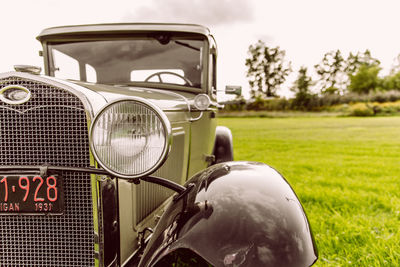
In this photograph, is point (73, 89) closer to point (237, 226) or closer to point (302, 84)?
point (237, 226)

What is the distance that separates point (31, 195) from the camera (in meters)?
1.27

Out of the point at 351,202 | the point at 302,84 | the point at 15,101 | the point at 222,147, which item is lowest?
the point at 351,202

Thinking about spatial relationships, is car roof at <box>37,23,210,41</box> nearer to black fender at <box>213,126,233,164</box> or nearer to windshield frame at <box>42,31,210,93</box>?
windshield frame at <box>42,31,210,93</box>

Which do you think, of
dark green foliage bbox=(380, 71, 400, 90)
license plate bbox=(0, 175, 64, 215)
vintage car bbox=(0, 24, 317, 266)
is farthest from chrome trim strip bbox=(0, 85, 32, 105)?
dark green foliage bbox=(380, 71, 400, 90)

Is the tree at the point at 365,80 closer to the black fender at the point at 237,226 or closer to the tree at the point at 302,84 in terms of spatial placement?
the tree at the point at 302,84

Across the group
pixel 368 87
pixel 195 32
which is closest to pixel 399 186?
pixel 195 32

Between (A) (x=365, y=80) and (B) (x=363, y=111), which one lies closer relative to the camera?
(B) (x=363, y=111)

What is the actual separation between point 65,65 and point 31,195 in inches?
72.0

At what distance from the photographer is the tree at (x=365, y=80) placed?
42.2 metres

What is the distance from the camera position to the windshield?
8.54 ft

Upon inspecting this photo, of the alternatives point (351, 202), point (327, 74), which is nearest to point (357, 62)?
point (327, 74)

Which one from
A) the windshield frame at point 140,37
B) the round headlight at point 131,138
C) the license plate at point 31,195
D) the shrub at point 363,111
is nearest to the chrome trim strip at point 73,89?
the round headlight at point 131,138

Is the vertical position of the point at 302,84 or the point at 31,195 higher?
the point at 302,84

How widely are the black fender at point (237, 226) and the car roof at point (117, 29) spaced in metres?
1.58
